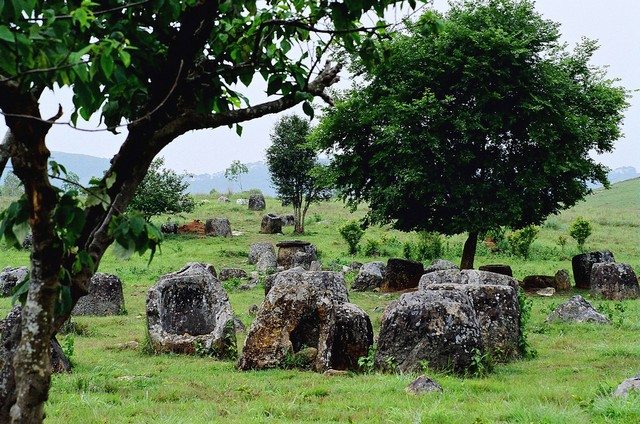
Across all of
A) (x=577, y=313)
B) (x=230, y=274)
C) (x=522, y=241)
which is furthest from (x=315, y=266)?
(x=577, y=313)

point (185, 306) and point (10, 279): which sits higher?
point (185, 306)

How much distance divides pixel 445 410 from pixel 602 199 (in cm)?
9583

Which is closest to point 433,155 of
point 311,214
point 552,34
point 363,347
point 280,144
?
point 552,34

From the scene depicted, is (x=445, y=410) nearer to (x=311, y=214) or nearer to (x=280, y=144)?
(x=280, y=144)

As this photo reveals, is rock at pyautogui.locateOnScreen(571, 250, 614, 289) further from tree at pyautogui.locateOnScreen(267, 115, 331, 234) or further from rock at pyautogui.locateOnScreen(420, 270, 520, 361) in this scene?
tree at pyautogui.locateOnScreen(267, 115, 331, 234)

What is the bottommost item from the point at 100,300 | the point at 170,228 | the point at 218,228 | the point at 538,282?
the point at 100,300

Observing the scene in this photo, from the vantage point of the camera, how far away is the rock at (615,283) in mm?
22344

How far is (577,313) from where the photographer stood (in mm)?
16766

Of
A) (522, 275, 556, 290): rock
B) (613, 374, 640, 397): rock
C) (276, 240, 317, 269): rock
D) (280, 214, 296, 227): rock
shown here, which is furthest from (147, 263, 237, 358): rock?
(280, 214, 296, 227): rock

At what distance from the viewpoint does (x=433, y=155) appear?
25281 millimetres

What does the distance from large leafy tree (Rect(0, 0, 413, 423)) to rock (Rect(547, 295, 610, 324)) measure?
1335 cm

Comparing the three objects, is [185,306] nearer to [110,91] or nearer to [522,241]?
[110,91]

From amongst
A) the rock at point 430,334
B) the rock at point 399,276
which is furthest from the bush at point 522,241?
the rock at point 430,334

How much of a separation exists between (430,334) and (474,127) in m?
15.1
